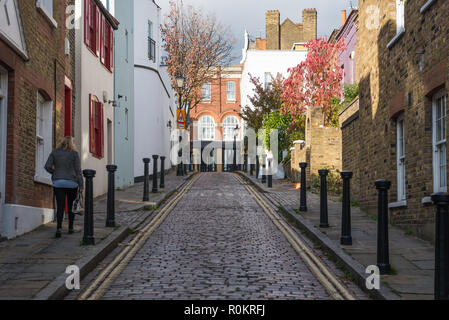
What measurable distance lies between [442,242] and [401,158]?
22.0 ft

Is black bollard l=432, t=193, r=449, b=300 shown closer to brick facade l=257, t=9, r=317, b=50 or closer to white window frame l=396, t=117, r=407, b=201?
white window frame l=396, t=117, r=407, b=201

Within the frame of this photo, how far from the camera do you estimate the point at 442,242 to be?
17.3ft

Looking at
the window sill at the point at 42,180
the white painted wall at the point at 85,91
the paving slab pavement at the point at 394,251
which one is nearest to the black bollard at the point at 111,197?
the window sill at the point at 42,180

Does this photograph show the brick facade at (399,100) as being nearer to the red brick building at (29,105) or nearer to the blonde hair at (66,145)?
the blonde hair at (66,145)

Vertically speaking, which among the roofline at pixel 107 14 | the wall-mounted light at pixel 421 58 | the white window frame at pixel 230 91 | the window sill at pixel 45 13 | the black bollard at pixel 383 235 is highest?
the white window frame at pixel 230 91

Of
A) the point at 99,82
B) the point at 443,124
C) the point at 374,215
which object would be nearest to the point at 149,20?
the point at 99,82

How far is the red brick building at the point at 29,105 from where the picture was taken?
31.9 feet

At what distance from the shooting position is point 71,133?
14.7 metres

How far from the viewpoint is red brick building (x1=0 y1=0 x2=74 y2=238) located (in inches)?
383

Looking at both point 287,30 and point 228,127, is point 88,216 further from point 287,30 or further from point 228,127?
point 228,127

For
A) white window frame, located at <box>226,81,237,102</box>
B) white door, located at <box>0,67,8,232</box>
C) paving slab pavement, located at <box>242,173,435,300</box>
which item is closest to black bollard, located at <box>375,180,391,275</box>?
paving slab pavement, located at <box>242,173,435,300</box>

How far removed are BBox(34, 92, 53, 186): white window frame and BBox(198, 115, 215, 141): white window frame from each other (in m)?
47.4

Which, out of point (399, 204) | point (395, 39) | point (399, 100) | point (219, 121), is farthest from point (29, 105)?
point (219, 121)

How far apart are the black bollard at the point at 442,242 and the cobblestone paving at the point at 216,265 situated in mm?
1486
